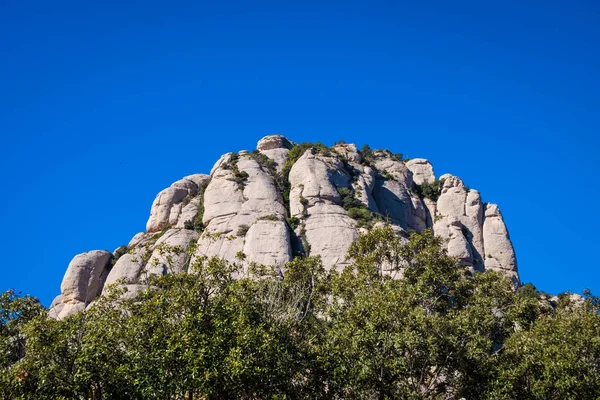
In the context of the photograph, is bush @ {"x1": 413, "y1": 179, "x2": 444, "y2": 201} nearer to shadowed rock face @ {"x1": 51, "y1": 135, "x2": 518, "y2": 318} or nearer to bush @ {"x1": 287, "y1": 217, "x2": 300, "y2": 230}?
shadowed rock face @ {"x1": 51, "y1": 135, "x2": 518, "y2": 318}

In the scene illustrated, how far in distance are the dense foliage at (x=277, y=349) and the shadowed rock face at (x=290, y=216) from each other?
24150mm

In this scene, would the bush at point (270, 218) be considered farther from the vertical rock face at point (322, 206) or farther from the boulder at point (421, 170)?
the boulder at point (421, 170)

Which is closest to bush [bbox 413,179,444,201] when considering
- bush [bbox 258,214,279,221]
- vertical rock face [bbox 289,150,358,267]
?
vertical rock face [bbox 289,150,358,267]

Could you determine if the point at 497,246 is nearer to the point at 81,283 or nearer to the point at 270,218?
the point at 270,218

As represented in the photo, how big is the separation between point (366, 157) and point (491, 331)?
185 feet

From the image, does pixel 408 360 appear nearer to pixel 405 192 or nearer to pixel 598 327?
pixel 598 327

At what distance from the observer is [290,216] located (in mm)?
72750

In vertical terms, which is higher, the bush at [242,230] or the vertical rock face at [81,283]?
the bush at [242,230]

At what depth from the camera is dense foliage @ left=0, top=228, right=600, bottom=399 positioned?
90.1ft

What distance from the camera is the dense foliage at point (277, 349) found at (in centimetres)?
2747

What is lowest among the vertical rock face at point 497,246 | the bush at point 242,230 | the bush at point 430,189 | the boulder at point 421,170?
the bush at point 242,230

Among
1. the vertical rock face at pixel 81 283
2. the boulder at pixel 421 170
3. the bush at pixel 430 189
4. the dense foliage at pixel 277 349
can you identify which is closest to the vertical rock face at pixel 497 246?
the bush at pixel 430 189

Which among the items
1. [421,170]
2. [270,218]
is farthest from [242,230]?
[421,170]

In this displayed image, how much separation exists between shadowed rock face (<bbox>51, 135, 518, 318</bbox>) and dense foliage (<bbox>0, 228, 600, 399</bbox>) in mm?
24150
